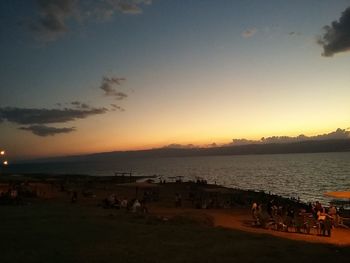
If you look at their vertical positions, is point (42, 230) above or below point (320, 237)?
above

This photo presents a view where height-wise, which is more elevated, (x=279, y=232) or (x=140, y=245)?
(x=140, y=245)

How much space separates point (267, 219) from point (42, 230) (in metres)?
14.8

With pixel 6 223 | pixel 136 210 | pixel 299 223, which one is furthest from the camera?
pixel 136 210

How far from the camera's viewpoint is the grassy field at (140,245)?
1215 cm

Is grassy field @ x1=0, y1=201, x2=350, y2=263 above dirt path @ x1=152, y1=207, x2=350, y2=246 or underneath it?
above

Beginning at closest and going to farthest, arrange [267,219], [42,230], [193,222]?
[42,230], [193,222], [267,219]

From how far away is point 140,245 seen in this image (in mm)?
13797

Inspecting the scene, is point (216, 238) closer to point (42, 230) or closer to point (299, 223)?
point (42, 230)

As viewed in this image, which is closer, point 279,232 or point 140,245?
point 140,245

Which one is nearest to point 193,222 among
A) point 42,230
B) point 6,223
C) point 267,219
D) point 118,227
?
point 118,227

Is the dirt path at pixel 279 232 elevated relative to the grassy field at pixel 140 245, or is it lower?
lower

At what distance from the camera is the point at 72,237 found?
15055mm

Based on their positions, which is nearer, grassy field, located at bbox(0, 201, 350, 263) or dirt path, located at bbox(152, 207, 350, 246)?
grassy field, located at bbox(0, 201, 350, 263)

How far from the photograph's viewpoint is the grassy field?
12.1 metres
